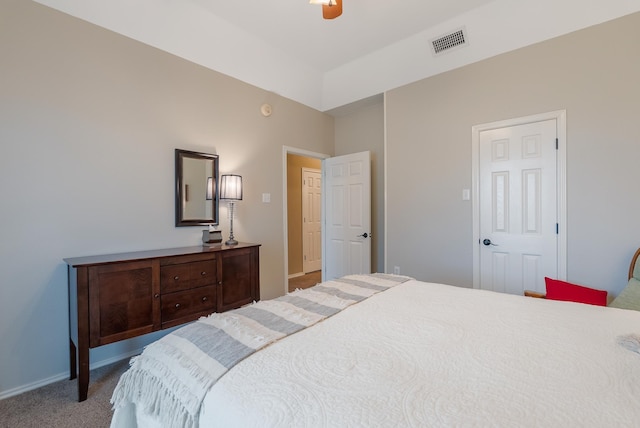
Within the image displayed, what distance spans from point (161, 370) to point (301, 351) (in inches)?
19.2

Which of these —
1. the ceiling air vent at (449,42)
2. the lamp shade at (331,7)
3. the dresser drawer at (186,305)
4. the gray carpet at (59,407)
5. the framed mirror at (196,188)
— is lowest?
the gray carpet at (59,407)

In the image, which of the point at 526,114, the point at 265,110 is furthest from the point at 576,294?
the point at 265,110

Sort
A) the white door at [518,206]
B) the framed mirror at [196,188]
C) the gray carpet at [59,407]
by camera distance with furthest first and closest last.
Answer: the framed mirror at [196,188] < the white door at [518,206] < the gray carpet at [59,407]

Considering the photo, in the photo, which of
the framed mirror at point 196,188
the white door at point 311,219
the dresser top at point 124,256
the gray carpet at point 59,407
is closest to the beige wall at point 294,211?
the white door at point 311,219

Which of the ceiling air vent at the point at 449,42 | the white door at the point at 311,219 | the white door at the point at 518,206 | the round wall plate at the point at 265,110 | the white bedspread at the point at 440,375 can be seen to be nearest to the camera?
the white bedspread at the point at 440,375

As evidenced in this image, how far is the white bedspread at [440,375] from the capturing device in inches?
26.0

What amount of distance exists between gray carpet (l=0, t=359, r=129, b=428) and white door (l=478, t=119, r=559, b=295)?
10.7 ft

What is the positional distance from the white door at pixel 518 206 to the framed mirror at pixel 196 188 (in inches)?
107

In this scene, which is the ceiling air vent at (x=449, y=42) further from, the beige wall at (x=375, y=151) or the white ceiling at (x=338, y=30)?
the beige wall at (x=375, y=151)

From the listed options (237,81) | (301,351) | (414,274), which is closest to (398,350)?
(301,351)

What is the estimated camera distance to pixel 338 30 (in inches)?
120

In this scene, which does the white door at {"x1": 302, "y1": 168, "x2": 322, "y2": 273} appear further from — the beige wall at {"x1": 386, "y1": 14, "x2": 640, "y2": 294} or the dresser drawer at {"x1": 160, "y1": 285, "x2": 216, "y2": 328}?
the dresser drawer at {"x1": 160, "y1": 285, "x2": 216, "y2": 328}

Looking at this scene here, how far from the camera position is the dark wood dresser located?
183cm

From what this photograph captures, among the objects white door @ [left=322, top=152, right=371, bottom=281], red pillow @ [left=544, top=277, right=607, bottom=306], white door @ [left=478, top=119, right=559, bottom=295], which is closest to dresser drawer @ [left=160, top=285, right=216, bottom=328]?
white door @ [left=322, top=152, right=371, bottom=281]
